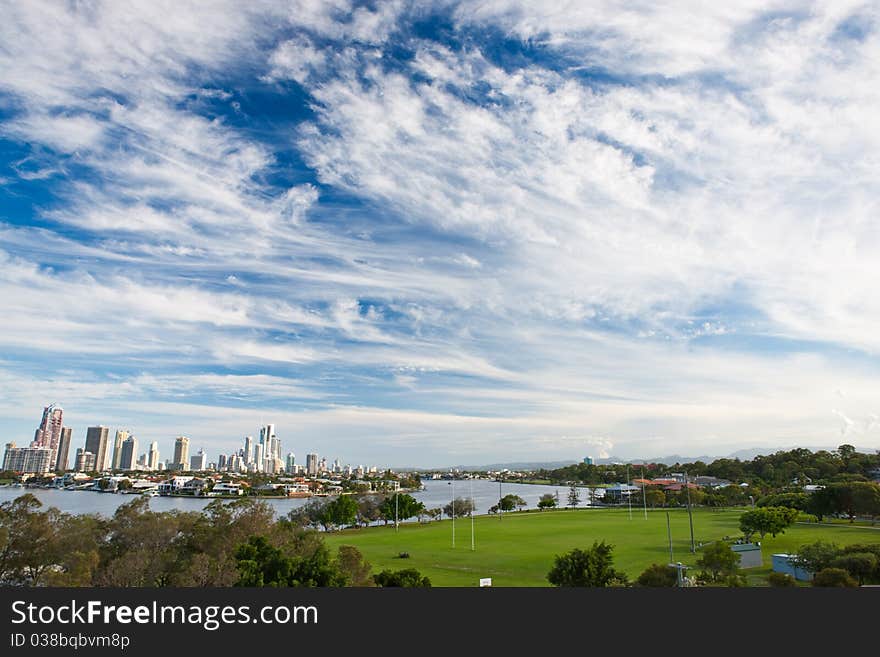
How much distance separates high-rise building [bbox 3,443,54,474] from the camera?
194 meters

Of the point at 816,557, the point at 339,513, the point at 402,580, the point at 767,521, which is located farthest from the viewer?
the point at 339,513

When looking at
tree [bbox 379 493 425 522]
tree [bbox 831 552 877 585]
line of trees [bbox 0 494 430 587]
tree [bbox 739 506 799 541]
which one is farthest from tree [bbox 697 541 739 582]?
tree [bbox 379 493 425 522]

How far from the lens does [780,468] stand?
103m

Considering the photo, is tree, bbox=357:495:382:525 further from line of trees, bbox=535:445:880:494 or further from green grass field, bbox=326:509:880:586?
line of trees, bbox=535:445:880:494

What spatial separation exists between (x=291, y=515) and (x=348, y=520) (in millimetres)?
7605

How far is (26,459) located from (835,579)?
23975 cm

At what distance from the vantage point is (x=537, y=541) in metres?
54.4

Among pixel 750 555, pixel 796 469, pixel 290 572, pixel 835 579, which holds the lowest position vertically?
pixel 750 555

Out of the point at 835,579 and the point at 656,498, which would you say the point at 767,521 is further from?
the point at 656,498

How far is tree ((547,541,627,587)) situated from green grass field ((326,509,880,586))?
6.93 meters

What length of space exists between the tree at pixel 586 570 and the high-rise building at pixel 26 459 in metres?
223

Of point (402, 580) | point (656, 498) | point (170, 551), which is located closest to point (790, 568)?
point (402, 580)

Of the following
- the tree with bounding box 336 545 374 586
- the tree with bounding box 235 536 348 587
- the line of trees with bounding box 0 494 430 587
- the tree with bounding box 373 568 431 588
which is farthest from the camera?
the tree with bounding box 336 545 374 586

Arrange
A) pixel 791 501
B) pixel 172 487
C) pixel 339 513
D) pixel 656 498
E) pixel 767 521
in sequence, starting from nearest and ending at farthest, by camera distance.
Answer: pixel 767 521
pixel 791 501
pixel 339 513
pixel 656 498
pixel 172 487
